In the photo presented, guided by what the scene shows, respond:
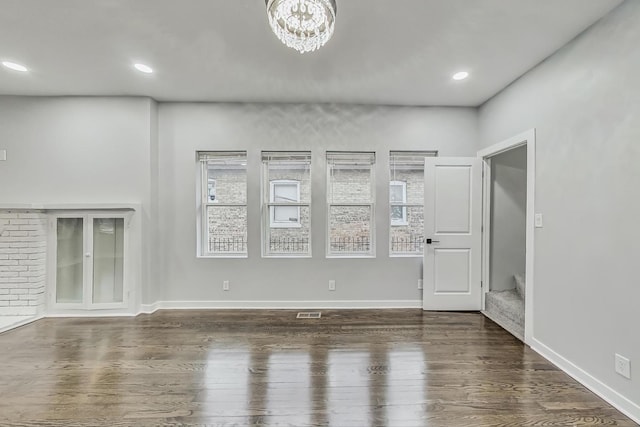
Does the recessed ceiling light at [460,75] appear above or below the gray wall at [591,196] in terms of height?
above

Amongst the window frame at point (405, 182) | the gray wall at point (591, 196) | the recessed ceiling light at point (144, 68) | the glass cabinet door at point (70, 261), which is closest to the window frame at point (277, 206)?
the window frame at point (405, 182)

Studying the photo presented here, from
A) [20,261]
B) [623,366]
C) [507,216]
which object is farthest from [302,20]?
[20,261]

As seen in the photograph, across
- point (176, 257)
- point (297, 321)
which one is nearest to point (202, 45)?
point (176, 257)

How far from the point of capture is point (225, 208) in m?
4.03

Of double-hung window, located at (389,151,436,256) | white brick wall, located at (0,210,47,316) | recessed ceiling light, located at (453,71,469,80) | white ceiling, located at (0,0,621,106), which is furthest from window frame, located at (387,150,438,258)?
white brick wall, located at (0,210,47,316)

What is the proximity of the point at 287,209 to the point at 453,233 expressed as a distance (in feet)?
7.26

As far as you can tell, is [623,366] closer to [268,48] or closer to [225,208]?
[268,48]

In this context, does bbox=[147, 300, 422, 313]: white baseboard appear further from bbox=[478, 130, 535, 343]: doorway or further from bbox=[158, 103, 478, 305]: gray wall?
bbox=[478, 130, 535, 343]: doorway

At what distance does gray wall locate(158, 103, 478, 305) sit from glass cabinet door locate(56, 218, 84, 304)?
933 millimetres

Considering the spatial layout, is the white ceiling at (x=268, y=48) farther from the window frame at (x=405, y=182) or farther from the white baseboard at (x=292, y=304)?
the white baseboard at (x=292, y=304)

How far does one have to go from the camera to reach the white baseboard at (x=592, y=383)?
187cm

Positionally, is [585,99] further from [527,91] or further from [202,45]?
[202,45]

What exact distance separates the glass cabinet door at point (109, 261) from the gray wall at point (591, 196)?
4672 millimetres

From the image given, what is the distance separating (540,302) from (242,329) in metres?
2.99
